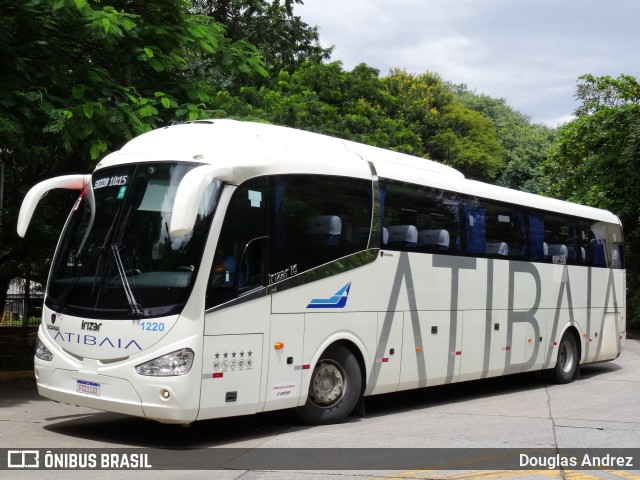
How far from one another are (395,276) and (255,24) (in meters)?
25.0

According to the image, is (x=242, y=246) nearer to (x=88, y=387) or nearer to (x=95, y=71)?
(x=88, y=387)

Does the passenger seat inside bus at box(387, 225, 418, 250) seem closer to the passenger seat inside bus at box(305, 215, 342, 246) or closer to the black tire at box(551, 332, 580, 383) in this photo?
the passenger seat inside bus at box(305, 215, 342, 246)

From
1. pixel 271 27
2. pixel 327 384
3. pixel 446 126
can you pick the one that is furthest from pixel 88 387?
pixel 446 126

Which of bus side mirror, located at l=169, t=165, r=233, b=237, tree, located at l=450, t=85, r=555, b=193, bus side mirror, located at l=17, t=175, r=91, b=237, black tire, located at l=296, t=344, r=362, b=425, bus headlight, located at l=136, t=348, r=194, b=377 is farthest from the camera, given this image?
tree, located at l=450, t=85, r=555, b=193

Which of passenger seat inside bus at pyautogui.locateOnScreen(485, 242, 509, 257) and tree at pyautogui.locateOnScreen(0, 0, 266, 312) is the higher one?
tree at pyautogui.locateOnScreen(0, 0, 266, 312)

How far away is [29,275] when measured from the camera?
16.1 meters

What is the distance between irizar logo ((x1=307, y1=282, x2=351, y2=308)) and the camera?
402 inches

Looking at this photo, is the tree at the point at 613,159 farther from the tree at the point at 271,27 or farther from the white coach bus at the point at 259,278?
the white coach bus at the point at 259,278

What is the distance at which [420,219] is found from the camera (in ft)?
39.8

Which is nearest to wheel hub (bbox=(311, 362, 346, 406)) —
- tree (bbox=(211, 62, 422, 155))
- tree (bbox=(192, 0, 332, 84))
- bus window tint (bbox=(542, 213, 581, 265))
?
bus window tint (bbox=(542, 213, 581, 265))

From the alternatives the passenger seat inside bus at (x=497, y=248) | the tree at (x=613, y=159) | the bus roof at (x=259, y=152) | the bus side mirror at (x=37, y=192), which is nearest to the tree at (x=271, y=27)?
the tree at (x=613, y=159)

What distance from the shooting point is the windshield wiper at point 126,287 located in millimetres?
8680

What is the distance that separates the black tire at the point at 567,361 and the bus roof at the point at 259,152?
546 centimetres

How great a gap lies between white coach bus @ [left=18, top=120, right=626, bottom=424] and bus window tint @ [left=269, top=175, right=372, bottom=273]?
Result: 0.02 metres
